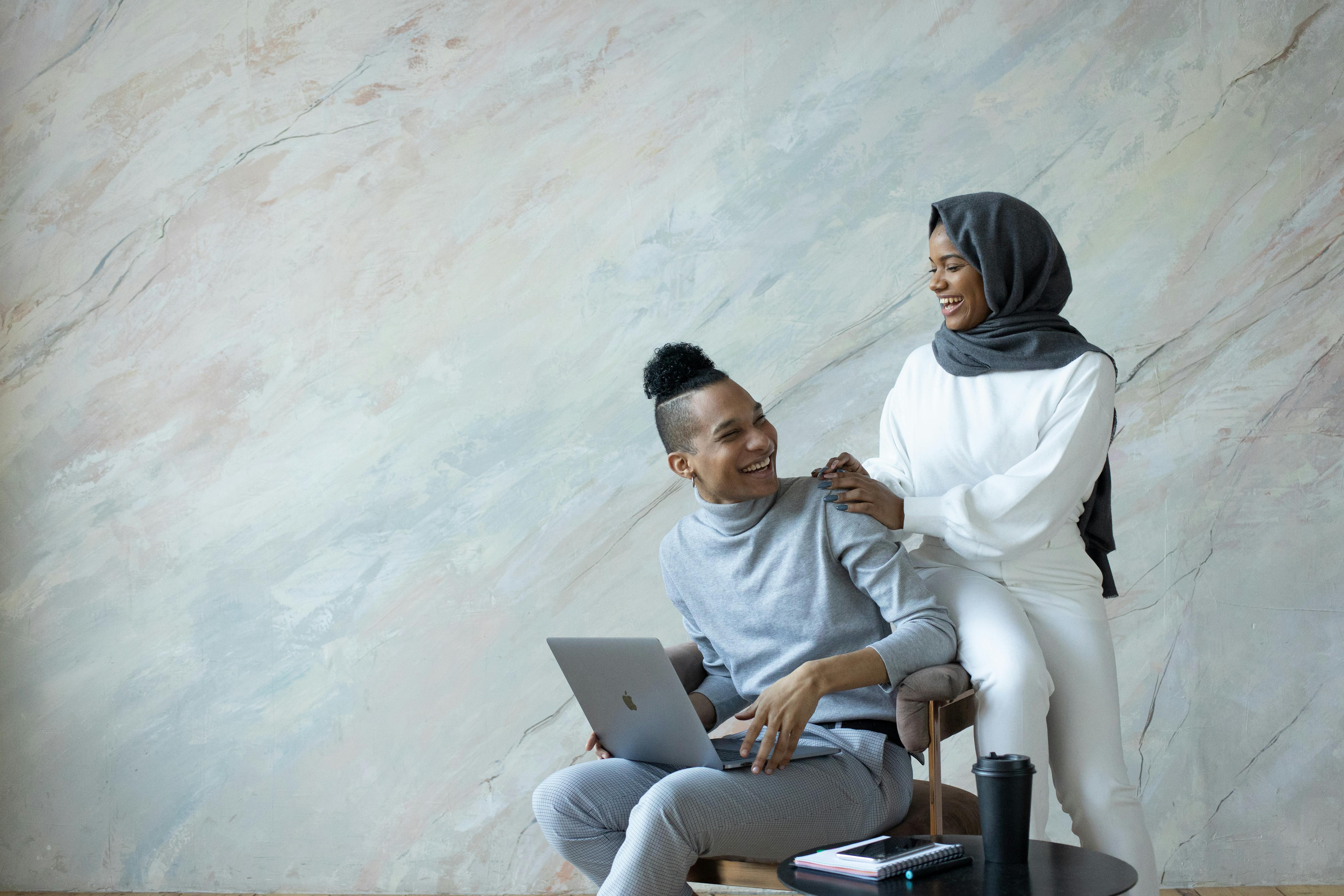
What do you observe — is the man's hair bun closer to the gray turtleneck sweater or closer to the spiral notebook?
the gray turtleneck sweater

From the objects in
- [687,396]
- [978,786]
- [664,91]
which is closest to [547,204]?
[664,91]

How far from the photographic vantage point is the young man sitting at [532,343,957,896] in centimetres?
144

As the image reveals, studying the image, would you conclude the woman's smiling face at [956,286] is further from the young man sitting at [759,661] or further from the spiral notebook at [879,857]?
the spiral notebook at [879,857]

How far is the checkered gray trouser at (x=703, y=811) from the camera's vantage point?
4.60 ft

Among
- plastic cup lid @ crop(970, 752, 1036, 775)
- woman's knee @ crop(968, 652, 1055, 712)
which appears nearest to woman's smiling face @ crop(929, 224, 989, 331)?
woman's knee @ crop(968, 652, 1055, 712)

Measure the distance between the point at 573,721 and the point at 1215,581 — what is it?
165 cm

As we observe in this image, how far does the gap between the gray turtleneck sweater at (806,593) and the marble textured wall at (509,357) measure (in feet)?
3.81

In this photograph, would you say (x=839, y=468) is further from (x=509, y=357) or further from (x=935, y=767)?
(x=509, y=357)

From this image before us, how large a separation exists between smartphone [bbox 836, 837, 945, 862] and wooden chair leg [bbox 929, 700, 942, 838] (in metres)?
0.18

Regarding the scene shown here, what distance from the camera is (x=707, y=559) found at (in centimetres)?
175

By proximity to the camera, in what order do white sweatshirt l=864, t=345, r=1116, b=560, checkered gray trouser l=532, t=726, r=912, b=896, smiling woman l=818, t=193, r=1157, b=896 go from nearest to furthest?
checkered gray trouser l=532, t=726, r=912, b=896
smiling woman l=818, t=193, r=1157, b=896
white sweatshirt l=864, t=345, r=1116, b=560

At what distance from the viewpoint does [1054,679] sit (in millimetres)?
1731

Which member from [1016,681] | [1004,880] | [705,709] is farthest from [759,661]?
[1004,880]

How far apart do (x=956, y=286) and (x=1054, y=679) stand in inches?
25.9
